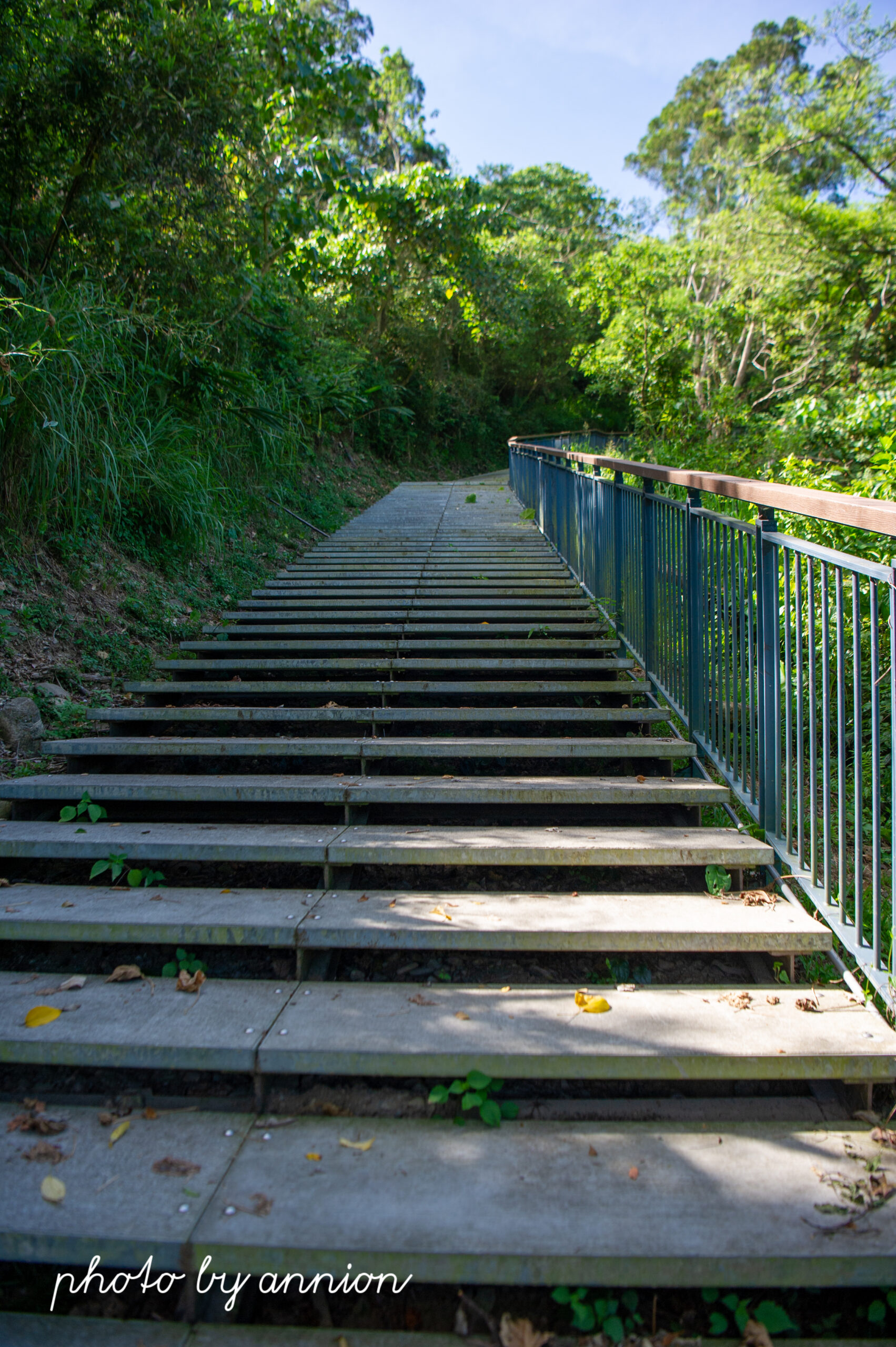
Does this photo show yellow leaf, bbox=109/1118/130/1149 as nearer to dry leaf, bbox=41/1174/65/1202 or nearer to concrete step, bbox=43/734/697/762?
dry leaf, bbox=41/1174/65/1202

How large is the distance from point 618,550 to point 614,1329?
14.0ft

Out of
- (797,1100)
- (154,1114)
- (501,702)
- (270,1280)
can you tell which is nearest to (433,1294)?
(270,1280)

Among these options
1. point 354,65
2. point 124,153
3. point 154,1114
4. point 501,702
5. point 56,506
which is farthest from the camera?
point 354,65

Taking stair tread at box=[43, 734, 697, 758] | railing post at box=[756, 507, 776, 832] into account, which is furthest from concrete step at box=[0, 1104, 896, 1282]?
stair tread at box=[43, 734, 697, 758]

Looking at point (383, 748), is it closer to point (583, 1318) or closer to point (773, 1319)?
point (583, 1318)

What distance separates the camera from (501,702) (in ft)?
15.4

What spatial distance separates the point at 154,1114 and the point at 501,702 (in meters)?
2.96

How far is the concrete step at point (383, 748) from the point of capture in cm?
368

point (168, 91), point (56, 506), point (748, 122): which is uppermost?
point (748, 122)

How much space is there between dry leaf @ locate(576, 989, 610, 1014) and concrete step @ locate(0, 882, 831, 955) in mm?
165

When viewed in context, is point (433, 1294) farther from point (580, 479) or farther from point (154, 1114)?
point (580, 479)

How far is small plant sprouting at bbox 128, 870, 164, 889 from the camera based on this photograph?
116 inches

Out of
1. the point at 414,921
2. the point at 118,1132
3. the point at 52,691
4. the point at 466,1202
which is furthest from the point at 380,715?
the point at 466,1202

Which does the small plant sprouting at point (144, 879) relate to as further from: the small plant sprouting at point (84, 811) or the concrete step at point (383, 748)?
the concrete step at point (383, 748)
